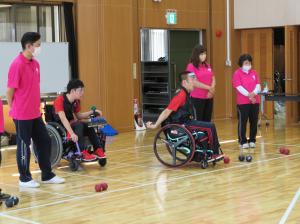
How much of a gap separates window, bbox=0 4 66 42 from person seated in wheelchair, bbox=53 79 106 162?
2.99 meters

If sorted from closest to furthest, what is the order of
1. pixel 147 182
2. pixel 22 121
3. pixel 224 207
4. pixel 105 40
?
pixel 224 207, pixel 22 121, pixel 147 182, pixel 105 40

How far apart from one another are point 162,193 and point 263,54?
6.82 meters

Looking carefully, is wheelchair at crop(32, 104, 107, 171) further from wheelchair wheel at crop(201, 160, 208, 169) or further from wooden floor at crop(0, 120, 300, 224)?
wheelchair wheel at crop(201, 160, 208, 169)

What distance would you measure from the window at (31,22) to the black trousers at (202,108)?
9.82 feet

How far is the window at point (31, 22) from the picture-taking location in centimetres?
853

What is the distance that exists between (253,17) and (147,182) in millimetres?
6500

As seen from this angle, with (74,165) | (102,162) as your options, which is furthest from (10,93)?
(102,162)

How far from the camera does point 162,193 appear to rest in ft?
16.0

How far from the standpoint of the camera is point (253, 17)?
36.4 feet

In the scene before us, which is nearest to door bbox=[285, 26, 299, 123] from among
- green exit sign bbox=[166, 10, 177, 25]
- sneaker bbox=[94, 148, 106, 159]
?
green exit sign bbox=[166, 10, 177, 25]

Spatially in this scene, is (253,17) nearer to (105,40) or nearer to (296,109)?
(296,109)

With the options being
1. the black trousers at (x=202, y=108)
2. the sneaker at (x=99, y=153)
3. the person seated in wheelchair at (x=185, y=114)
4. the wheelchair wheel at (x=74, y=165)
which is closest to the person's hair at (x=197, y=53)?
the black trousers at (x=202, y=108)

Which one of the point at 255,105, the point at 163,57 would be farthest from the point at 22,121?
the point at 163,57

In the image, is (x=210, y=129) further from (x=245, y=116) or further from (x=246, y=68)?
(x=246, y=68)
